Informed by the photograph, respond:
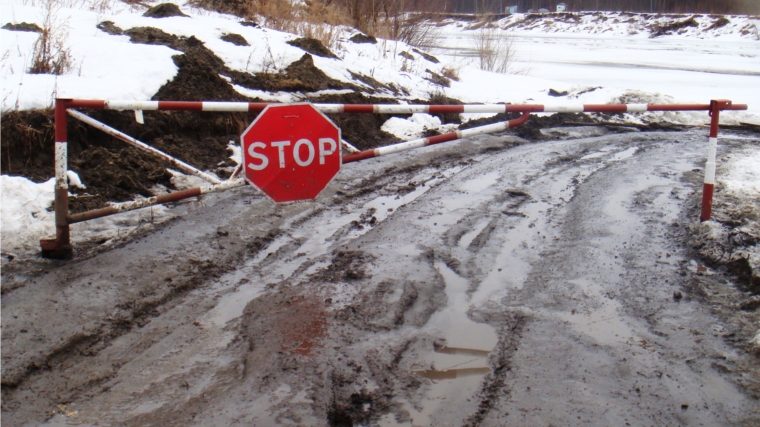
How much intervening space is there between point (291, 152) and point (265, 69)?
5982 millimetres

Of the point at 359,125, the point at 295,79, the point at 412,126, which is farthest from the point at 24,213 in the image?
the point at 412,126

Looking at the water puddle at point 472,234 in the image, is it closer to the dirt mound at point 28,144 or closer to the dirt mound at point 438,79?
the dirt mound at point 28,144

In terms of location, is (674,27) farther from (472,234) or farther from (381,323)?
(381,323)

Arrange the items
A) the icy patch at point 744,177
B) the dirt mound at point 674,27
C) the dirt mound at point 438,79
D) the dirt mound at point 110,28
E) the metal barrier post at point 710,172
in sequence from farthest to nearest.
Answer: the dirt mound at point 674,27
the dirt mound at point 438,79
the dirt mound at point 110,28
the icy patch at point 744,177
the metal barrier post at point 710,172

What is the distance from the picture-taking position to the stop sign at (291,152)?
17.3ft

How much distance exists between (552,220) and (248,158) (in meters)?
2.93

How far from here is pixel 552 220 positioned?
6.21 meters

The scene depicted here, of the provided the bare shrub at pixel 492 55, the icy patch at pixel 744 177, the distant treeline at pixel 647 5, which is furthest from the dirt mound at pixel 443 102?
the distant treeline at pixel 647 5

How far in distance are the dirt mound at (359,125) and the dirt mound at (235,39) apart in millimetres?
2384

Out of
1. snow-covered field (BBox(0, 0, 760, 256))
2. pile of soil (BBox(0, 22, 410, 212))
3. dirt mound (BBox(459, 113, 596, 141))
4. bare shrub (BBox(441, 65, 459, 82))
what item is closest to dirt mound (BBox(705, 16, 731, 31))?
snow-covered field (BBox(0, 0, 760, 256))

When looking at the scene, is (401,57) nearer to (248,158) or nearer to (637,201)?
(637,201)

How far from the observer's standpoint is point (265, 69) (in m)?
11.0

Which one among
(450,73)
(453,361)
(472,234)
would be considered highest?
(450,73)

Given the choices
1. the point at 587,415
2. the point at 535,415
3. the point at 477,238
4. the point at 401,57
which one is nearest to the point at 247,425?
the point at 535,415
